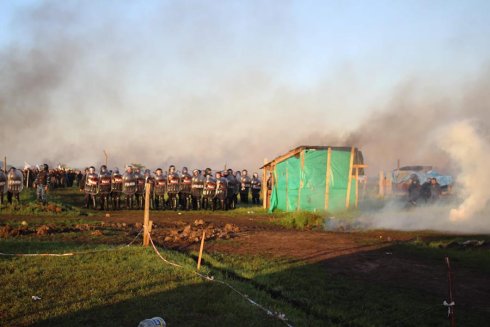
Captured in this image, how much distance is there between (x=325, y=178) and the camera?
2600 centimetres

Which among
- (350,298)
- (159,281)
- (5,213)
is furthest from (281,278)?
(5,213)

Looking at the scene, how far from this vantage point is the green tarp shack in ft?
84.7

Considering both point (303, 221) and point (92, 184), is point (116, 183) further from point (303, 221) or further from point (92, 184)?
point (303, 221)

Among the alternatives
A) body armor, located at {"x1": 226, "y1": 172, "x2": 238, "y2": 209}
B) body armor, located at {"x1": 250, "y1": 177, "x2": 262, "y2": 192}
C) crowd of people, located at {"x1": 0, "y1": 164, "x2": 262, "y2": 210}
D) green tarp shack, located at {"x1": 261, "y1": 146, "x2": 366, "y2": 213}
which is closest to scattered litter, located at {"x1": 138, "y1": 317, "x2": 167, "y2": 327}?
green tarp shack, located at {"x1": 261, "y1": 146, "x2": 366, "y2": 213}

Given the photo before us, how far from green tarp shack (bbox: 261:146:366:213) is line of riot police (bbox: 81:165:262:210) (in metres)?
5.04

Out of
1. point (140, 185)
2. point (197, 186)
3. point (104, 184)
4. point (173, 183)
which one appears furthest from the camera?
point (173, 183)

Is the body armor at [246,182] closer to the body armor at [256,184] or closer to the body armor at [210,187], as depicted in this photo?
the body armor at [256,184]

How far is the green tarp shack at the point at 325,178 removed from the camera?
25.8 m

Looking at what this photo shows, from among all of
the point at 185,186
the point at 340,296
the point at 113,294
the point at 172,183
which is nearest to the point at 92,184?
the point at 172,183

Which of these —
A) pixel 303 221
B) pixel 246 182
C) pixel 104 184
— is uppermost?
pixel 246 182

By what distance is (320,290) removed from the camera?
941 centimetres

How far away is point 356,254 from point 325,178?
12.6 m

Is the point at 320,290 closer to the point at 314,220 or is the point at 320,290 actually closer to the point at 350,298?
the point at 350,298

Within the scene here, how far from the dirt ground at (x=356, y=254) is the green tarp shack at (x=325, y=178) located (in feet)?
16.2
